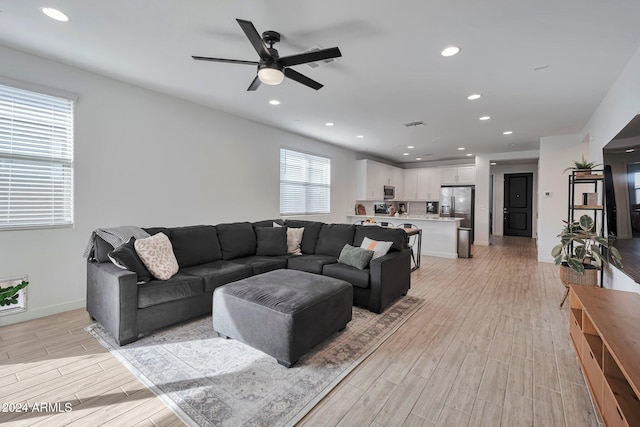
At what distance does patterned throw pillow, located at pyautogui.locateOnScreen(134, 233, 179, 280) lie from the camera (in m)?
2.77

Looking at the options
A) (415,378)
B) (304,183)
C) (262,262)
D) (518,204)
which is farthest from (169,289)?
(518,204)

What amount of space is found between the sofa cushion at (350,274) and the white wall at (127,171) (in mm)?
2171

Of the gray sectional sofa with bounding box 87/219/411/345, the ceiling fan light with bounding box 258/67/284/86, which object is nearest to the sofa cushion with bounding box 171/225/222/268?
the gray sectional sofa with bounding box 87/219/411/345

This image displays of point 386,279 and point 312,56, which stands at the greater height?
point 312,56

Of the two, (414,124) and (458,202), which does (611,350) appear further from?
(458,202)

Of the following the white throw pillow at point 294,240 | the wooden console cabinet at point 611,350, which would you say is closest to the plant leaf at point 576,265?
the wooden console cabinet at point 611,350

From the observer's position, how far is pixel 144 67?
308 centimetres

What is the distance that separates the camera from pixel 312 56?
218cm

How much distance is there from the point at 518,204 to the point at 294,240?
29.9 ft

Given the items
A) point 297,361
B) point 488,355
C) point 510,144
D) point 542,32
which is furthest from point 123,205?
point 510,144

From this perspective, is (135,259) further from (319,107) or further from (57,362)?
(319,107)

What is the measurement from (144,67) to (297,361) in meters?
3.34

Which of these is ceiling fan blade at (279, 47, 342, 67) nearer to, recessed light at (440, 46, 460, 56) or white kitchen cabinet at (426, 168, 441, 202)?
recessed light at (440, 46, 460, 56)

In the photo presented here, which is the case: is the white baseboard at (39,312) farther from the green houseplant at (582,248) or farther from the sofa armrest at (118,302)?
the green houseplant at (582,248)
